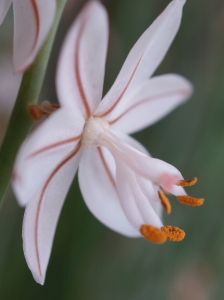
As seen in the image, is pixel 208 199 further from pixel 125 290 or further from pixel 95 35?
pixel 95 35

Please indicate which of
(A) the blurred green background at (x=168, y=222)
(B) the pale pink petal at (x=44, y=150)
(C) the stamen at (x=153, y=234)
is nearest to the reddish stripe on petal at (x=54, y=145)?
(B) the pale pink petal at (x=44, y=150)

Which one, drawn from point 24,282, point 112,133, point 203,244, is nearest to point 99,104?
point 112,133

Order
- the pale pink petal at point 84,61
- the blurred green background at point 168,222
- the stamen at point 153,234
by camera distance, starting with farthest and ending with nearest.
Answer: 1. the blurred green background at point 168,222
2. the stamen at point 153,234
3. the pale pink petal at point 84,61

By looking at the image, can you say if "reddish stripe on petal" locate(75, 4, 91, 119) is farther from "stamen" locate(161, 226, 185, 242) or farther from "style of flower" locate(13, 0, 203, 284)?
"stamen" locate(161, 226, 185, 242)

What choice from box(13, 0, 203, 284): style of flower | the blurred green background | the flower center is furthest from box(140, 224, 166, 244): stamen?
the blurred green background

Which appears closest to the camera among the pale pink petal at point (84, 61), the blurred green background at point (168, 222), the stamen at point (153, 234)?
the pale pink petal at point (84, 61)

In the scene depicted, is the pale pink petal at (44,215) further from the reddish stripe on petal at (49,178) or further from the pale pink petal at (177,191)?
the pale pink petal at (177,191)

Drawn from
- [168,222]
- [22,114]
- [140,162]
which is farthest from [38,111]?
[168,222]

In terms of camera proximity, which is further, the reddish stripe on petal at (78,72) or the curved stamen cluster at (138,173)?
the curved stamen cluster at (138,173)
